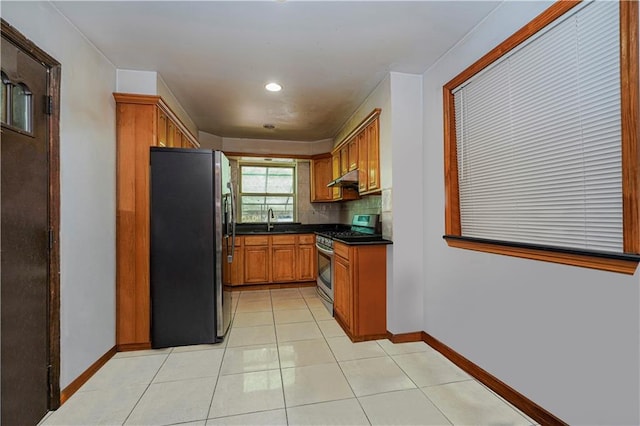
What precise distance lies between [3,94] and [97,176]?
82 cm

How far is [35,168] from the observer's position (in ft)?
5.28

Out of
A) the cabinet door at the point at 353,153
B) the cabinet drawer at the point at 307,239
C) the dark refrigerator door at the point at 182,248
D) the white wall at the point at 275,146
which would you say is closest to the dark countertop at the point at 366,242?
the cabinet door at the point at 353,153

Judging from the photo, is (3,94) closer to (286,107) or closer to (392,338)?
(286,107)

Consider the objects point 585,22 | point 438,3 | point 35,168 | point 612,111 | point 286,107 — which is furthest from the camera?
point 286,107

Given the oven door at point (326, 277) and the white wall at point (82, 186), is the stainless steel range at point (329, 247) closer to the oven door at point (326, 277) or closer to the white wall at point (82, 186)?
the oven door at point (326, 277)

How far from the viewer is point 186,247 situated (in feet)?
8.38

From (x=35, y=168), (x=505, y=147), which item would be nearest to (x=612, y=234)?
(x=505, y=147)

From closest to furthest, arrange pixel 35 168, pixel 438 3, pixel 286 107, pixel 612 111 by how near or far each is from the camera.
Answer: pixel 612 111 < pixel 35 168 < pixel 438 3 < pixel 286 107

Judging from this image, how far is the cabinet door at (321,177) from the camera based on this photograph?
5.04 metres

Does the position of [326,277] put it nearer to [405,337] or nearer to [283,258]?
Answer: [283,258]

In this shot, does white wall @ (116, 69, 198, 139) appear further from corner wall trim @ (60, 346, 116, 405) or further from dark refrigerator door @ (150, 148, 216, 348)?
corner wall trim @ (60, 346, 116, 405)

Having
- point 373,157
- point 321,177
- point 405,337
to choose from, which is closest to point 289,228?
point 321,177

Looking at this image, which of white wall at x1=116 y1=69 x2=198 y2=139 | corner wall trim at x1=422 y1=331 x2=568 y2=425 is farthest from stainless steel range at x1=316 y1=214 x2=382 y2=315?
white wall at x1=116 y1=69 x2=198 y2=139

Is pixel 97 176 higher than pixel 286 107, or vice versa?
pixel 286 107
